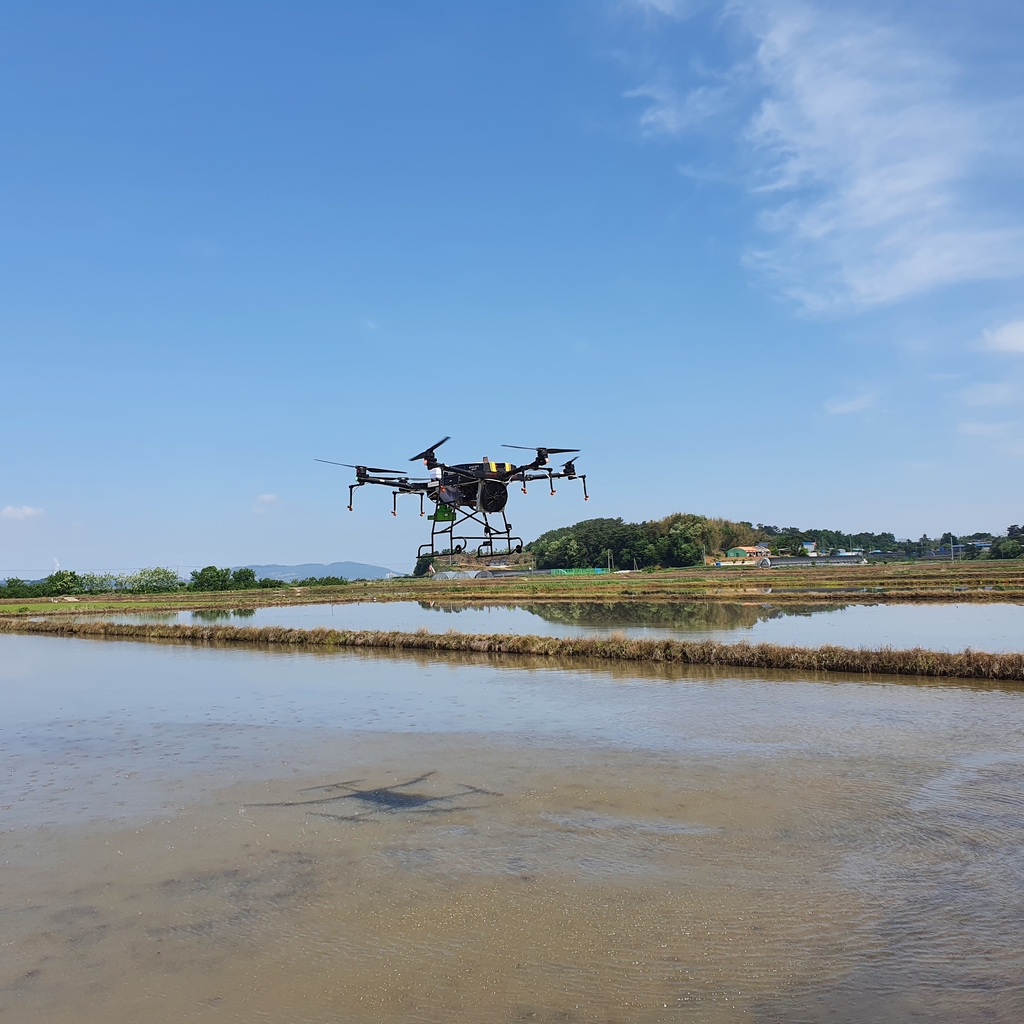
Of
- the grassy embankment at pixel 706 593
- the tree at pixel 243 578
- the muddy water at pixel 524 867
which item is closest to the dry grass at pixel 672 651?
the muddy water at pixel 524 867

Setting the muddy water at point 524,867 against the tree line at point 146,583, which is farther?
the tree line at point 146,583

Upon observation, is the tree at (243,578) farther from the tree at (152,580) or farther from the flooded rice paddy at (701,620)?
the flooded rice paddy at (701,620)

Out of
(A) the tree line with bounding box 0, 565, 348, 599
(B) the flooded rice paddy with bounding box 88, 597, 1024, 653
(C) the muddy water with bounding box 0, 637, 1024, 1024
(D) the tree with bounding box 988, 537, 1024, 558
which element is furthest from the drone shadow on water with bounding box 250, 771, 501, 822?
(D) the tree with bounding box 988, 537, 1024, 558

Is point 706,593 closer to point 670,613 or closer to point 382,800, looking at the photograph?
point 670,613

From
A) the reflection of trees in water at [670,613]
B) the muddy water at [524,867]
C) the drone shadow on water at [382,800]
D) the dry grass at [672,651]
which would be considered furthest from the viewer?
the reflection of trees in water at [670,613]

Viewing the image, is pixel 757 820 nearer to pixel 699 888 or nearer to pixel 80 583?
pixel 699 888

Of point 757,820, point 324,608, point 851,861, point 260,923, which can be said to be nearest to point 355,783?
point 260,923

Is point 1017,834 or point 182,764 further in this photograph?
point 182,764
